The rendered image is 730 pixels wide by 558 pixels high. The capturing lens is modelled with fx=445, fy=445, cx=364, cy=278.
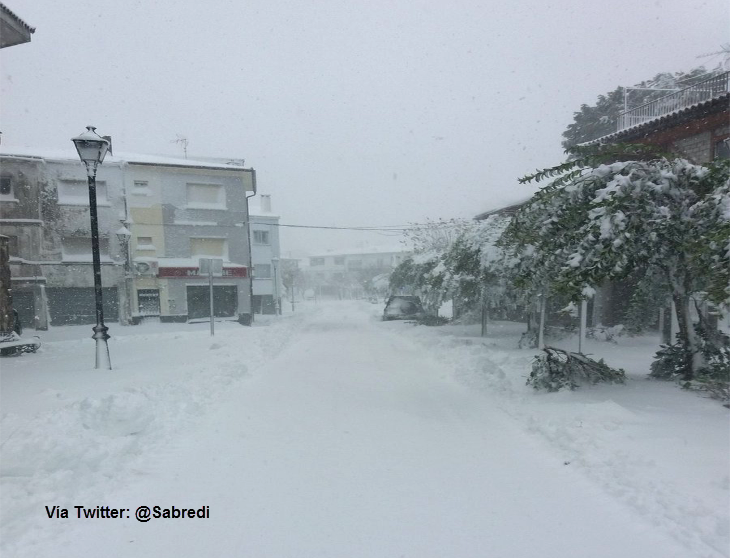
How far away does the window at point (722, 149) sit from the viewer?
11797 mm

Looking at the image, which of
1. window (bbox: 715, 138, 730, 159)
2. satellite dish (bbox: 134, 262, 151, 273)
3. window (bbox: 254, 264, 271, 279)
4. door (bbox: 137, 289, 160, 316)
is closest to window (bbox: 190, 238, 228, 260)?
satellite dish (bbox: 134, 262, 151, 273)

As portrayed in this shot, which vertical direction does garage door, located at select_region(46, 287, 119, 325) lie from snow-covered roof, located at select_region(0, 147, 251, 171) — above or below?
below

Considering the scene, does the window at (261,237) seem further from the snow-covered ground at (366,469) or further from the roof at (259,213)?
the snow-covered ground at (366,469)

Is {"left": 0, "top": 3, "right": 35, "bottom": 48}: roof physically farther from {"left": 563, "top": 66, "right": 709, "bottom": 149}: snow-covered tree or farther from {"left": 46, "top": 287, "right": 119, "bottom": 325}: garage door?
{"left": 563, "top": 66, "right": 709, "bottom": 149}: snow-covered tree

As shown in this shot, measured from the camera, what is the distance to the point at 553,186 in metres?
6.58

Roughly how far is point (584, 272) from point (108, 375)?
804cm

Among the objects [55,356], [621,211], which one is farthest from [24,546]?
[55,356]

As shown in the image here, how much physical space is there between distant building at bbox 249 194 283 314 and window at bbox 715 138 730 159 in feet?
101

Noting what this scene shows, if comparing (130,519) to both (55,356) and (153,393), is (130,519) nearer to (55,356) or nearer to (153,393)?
(153,393)

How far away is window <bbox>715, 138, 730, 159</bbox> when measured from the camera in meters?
11.8

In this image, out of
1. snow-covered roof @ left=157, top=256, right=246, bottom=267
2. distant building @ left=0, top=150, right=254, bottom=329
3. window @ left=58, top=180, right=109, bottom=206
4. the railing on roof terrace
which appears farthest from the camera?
snow-covered roof @ left=157, top=256, right=246, bottom=267

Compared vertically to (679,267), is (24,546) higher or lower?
lower

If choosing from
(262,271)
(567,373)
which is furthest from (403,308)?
(262,271)

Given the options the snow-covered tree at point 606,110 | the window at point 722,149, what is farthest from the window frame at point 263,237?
the window at point 722,149
